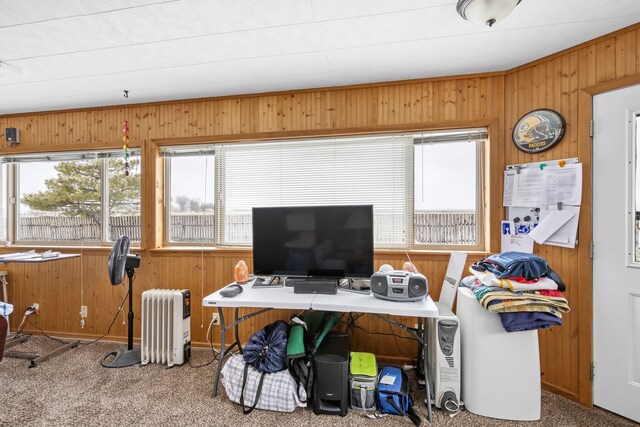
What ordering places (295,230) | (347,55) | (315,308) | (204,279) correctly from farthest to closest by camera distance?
1. (204,279)
2. (295,230)
3. (347,55)
4. (315,308)

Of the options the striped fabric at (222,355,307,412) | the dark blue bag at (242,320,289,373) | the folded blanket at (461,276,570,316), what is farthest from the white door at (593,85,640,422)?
the dark blue bag at (242,320,289,373)

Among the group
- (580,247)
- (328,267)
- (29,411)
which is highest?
(580,247)

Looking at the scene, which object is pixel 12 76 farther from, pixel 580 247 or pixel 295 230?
pixel 580 247

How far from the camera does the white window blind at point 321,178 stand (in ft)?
8.55

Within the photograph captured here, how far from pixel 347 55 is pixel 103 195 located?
2.97m

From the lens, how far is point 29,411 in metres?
1.92

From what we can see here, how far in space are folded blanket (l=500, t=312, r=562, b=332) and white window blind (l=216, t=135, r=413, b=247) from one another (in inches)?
39.5

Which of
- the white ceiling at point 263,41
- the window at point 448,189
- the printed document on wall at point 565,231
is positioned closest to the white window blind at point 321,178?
the window at point 448,189

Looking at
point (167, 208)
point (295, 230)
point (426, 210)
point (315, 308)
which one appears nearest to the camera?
point (315, 308)

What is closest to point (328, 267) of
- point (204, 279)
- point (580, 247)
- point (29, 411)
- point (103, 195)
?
→ point (204, 279)

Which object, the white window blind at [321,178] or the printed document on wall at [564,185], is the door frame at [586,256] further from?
the white window blind at [321,178]

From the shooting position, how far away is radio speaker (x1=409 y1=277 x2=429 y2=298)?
193 cm

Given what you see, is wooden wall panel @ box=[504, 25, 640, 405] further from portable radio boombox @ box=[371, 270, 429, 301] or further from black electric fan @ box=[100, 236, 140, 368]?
black electric fan @ box=[100, 236, 140, 368]

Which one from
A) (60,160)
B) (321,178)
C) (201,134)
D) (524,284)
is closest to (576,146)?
(524,284)
